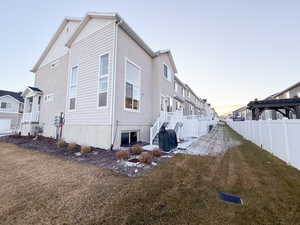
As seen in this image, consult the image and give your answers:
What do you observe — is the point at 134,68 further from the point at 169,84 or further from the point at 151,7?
the point at 151,7

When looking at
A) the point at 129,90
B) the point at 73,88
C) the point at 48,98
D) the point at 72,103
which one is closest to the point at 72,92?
the point at 73,88

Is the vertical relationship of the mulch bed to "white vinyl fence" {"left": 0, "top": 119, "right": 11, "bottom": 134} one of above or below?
below

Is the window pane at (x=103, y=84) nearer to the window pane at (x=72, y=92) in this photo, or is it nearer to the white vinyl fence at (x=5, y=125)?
the window pane at (x=72, y=92)

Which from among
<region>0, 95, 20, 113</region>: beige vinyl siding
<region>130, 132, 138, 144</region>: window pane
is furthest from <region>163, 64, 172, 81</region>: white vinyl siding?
<region>0, 95, 20, 113</region>: beige vinyl siding

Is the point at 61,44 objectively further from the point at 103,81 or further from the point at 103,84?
the point at 103,84

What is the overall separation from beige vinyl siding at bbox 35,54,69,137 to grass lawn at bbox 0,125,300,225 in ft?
21.7

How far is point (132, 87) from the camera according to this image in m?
8.26

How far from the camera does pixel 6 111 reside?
21.5 m

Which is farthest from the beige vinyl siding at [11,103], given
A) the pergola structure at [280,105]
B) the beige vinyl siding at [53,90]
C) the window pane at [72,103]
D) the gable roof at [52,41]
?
the pergola structure at [280,105]

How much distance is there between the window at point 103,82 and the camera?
706 cm

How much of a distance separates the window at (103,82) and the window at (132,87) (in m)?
1.26

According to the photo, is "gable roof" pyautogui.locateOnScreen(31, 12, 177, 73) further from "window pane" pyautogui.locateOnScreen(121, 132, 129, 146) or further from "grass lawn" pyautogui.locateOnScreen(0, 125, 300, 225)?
"grass lawn" pyautogui.locateOnScreen(0, 125, 300, 225)

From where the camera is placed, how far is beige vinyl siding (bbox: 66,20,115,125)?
698 centimetres

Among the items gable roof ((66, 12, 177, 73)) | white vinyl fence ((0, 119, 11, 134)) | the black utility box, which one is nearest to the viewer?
the black utility box
